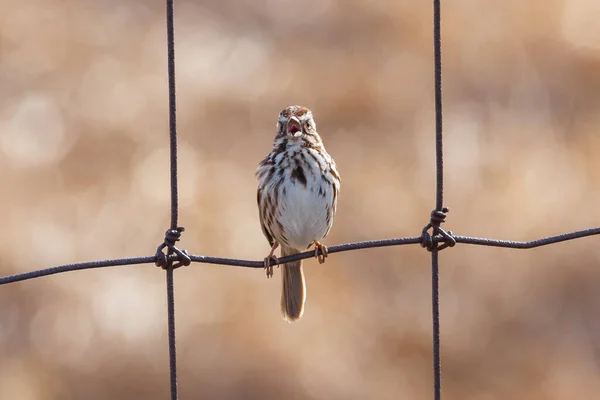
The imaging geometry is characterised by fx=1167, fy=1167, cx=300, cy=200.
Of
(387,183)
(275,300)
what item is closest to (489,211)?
(387,183)

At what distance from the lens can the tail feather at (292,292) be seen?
20.4 ft

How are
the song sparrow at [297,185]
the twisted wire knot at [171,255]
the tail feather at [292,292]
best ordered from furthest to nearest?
the tail feather at [292,292] → the song sparrow at [297,185] → the twisted wire knot at [171,255]

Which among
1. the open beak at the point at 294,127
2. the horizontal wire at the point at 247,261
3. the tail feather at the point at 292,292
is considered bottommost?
the tail feather at the point at 292,292

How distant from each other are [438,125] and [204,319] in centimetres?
672

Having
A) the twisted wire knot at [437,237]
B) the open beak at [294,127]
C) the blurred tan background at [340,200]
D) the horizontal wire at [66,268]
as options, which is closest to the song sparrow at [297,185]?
the open beak at [294,127]

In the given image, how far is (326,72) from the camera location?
13.2 meters

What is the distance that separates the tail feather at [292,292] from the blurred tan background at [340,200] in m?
3.81

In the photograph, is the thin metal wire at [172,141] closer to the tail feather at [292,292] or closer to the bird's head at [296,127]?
the bird's head at [296,127]

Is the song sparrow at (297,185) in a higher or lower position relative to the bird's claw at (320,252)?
higher

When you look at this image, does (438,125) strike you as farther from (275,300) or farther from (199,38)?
(199,38)

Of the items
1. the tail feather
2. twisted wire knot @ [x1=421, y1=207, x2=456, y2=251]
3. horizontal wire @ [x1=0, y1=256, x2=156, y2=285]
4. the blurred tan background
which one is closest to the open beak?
the tail feather

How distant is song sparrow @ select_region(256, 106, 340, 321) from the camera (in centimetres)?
588

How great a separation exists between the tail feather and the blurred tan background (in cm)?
381

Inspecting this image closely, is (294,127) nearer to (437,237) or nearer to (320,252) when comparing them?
(320,252)
